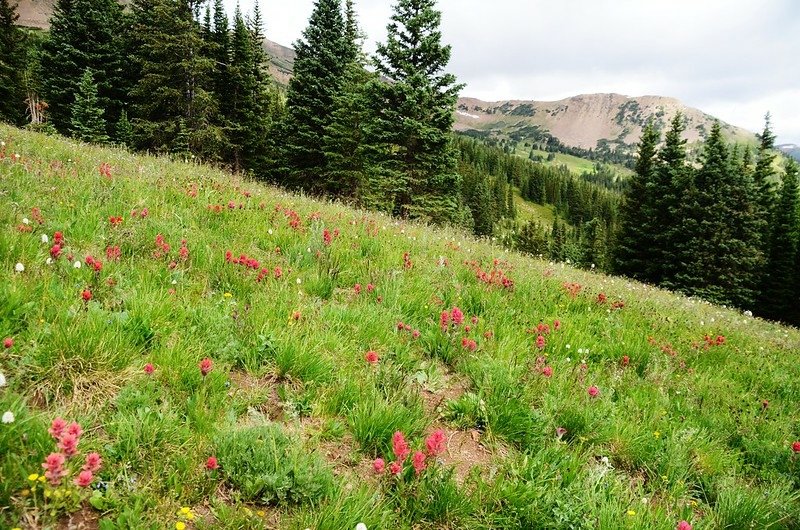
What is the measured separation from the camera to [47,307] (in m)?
3.08

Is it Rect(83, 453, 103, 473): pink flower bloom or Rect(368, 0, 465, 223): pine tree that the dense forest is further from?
Rect(83, 453, 103, 473): pink flower bloom

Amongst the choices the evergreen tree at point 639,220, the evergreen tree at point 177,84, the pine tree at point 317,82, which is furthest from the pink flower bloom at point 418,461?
the evergreen tree at point 639,220

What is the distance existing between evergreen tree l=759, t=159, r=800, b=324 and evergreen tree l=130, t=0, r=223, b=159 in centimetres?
5049

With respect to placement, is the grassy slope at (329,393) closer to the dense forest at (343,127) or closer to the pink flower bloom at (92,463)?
the pink flower bloom at (92,463)

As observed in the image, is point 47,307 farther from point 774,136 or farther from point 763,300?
point 774,136

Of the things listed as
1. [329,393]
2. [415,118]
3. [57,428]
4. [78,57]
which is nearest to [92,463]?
[57,428]

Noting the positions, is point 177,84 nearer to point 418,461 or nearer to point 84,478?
point 84,478

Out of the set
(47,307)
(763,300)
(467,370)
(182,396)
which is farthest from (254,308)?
(763,300)

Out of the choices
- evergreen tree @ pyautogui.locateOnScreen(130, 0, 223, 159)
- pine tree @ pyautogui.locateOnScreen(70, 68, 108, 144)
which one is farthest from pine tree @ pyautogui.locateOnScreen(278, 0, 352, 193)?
pine tree @ pyautogui.locateOnScreen(70, 68, 108, 144)

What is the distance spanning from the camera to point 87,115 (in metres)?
30.6

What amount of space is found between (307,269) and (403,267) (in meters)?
1.56

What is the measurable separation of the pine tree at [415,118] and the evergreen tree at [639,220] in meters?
23.8

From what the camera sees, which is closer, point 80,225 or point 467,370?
→ point 467,370

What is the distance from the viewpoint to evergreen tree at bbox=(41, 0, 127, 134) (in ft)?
112
